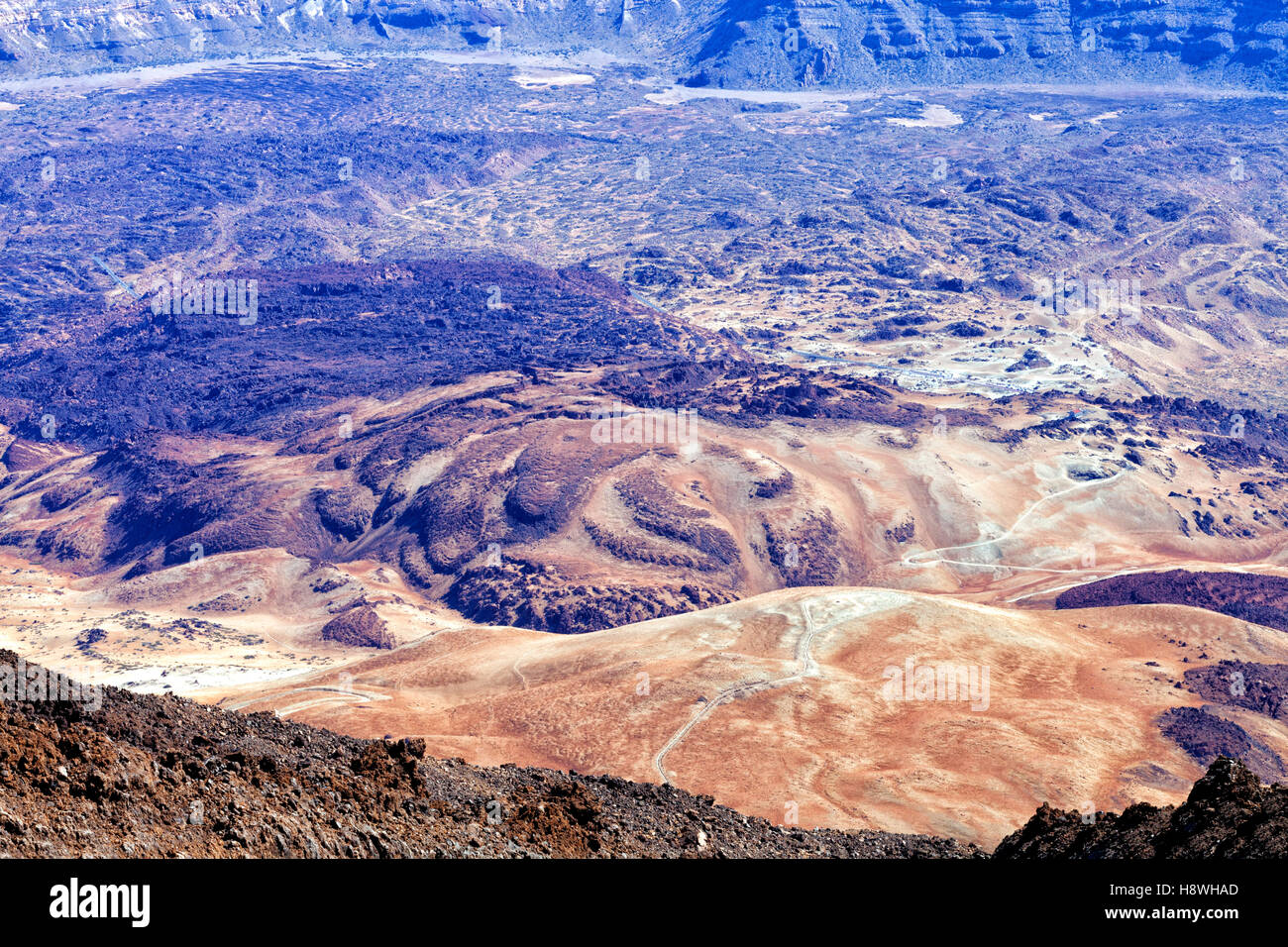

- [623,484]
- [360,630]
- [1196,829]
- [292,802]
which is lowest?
[360,630]

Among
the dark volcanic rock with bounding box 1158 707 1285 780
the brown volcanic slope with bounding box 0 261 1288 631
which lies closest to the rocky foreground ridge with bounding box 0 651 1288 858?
the dark volcanic rock with bounding box 1158 707 1285 780

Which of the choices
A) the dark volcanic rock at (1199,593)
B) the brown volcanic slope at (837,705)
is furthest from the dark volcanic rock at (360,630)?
the dark volcanic rock at (1199,593)

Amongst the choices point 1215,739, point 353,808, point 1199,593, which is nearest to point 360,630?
point 1215,739

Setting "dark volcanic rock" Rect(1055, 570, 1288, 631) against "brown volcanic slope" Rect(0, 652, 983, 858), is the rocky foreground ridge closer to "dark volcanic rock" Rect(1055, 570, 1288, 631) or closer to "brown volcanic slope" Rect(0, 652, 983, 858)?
"brown volcanic slope" Rect(0, 652, 983, 858)

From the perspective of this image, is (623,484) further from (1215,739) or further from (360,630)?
(1215,739)

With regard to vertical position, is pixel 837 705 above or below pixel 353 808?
below

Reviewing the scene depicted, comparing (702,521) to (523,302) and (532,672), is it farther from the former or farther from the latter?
(523,302)

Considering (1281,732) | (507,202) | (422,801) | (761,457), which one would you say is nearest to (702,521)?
(761,457)

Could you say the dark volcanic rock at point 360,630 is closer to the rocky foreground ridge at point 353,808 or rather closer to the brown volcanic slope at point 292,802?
the brown volcanic slope at point 292,802

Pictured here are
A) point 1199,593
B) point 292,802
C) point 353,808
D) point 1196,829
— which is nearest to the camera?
point 292,802
